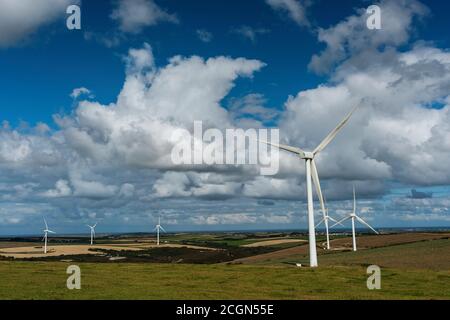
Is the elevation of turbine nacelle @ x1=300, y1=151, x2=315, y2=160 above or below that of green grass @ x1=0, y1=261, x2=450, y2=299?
above

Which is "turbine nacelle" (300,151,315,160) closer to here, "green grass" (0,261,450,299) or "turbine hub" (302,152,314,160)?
"turbine hub" (302,152,314,160)

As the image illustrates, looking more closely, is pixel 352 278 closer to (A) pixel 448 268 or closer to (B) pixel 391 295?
(B) pixel 391 295

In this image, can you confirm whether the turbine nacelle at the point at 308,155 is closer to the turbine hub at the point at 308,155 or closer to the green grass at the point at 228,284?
the turbine hub at the point at 308,155

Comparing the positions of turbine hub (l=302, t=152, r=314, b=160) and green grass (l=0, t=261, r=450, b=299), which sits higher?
turbine hub (l=302, t=152, r=314, b=160)

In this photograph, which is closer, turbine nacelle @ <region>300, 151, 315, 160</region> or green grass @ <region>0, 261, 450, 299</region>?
green grass @ <region>0, 261, 450, 299</region>

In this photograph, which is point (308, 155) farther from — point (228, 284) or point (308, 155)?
point (228, 284)

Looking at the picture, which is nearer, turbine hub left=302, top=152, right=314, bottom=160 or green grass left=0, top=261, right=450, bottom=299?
green grass left=0, top=261, right=450, bottom=299
